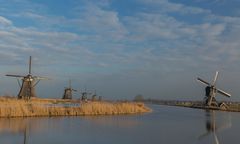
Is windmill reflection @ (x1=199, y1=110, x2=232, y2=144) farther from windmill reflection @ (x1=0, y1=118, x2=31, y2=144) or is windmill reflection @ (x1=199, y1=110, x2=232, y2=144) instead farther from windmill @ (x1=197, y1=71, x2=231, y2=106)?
windmill @ (x1=197, y1=71, x2=231, y2=106)

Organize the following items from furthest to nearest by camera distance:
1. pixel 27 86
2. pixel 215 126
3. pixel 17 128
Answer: pixel 27 86 → pixel 215 126 → pixel 17 128

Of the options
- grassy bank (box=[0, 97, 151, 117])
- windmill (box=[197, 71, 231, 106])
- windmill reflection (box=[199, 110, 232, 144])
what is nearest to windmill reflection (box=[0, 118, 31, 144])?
grassy bank (box=[0, 97, 151, 117])

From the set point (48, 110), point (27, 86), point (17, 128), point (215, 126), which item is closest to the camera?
point (17, 128)

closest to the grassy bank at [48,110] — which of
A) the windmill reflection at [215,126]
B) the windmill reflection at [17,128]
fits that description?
the windmill reflection at [17,128]

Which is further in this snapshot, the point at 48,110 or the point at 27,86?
the point at 27,86

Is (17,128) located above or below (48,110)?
below

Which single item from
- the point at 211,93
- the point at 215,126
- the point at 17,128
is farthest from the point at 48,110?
the point at 211,93

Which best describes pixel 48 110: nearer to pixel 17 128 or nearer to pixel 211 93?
pixel 17 128

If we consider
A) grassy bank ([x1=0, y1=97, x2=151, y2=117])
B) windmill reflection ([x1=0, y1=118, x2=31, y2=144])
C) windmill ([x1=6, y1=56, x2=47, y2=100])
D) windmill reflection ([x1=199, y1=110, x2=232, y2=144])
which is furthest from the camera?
windmill ([x1=6, y1=56, x2=47, y2=100])

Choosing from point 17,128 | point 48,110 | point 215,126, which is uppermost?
point 48,110

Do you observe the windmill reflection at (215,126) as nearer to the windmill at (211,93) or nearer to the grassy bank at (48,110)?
the grassy bank at (48,110)

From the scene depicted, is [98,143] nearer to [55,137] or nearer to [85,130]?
[55,137]

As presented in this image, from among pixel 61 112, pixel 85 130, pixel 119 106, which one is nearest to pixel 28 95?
pixel 119 106

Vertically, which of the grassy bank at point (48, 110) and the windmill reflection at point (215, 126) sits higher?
the grassy bank at point (48, 110)
